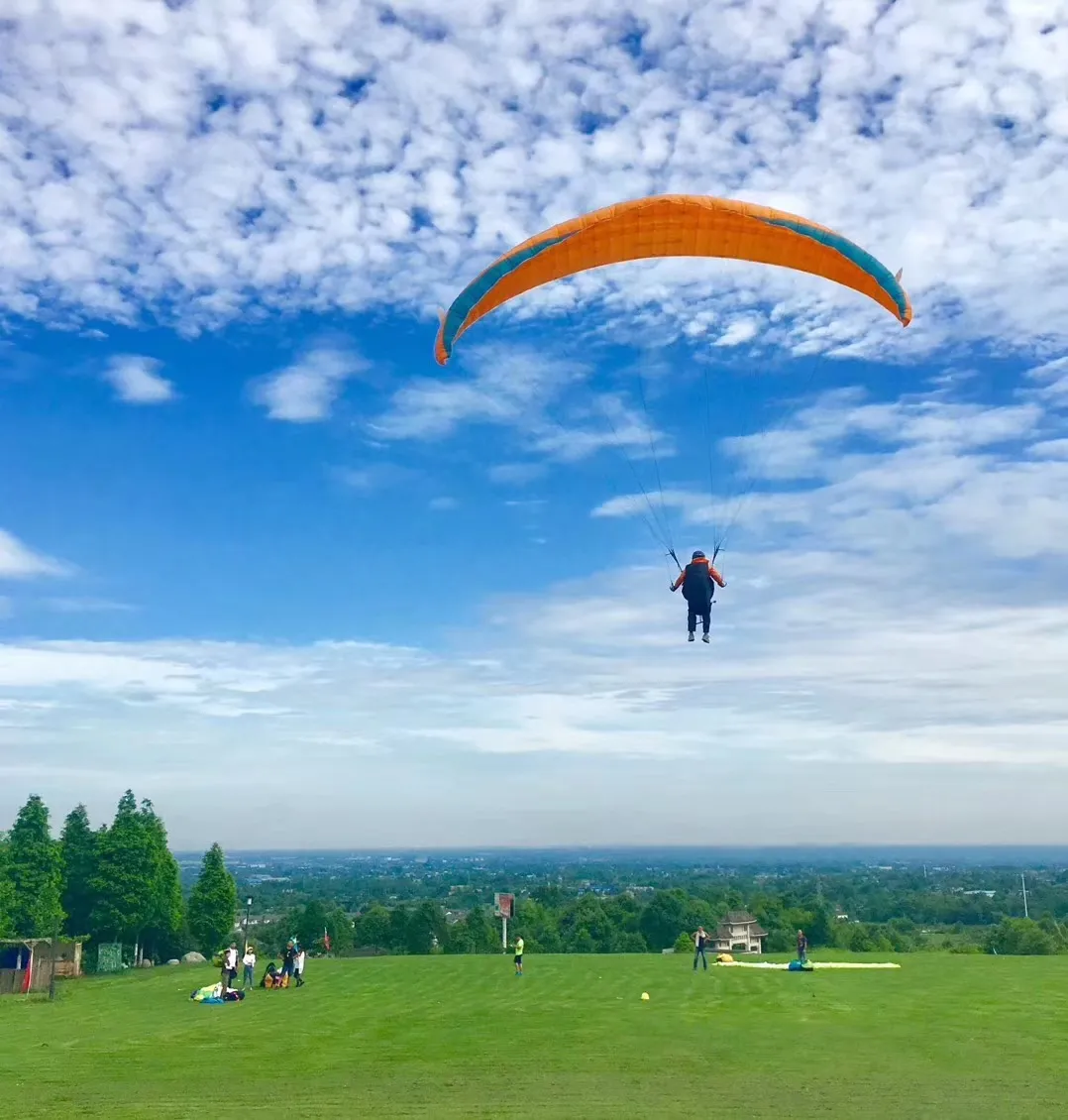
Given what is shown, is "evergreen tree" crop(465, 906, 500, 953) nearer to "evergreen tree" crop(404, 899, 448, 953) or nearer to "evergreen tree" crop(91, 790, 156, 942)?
"evergreen tree" crop(404, 899, 448, 953)

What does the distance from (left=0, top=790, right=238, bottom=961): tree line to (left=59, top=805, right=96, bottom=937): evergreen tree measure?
37 mm

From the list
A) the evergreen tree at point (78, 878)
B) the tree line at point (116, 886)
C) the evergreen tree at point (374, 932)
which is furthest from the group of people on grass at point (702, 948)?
the evergreen tree at point (374, 932)

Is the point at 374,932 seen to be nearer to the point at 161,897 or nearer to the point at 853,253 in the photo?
the point at 161,897

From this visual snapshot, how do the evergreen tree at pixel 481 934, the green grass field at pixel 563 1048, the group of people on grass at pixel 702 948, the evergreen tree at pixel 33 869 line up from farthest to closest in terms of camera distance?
the evergreen tree at pixel 481 934
the evergreen tree at pixel 33 869
the group of people on grass at pixel 702 948
the green grass field at pixel 563 1048

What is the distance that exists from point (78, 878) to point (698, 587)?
30.2 metres

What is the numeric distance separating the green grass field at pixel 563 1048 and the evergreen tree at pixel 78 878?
1402cm

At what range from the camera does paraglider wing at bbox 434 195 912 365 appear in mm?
15758

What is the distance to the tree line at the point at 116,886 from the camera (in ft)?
110

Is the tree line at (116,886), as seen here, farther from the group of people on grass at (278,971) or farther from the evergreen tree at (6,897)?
the group of people on grass at (278,971)

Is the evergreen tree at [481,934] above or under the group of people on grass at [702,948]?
under

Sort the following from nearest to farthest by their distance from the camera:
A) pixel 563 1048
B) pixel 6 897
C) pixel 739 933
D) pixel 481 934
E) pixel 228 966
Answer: pixel 563 1048 → pixel 228 966 → pixel 6 897 → pixel 481 934 → pixel 739 933

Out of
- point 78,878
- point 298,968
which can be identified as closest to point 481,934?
point 78,878

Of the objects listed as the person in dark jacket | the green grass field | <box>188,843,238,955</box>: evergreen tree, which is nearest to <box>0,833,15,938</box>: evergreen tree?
<box>188,843,238,955</box>: evergreen tree

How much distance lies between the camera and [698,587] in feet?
58.5
